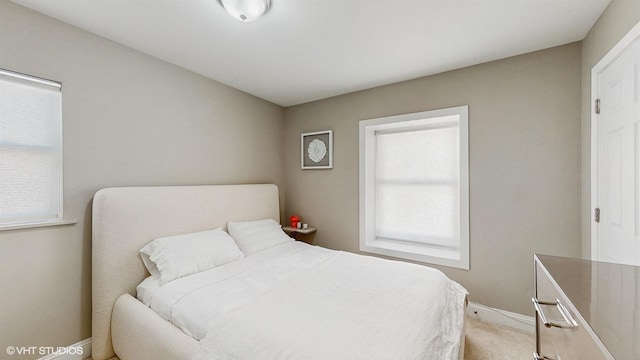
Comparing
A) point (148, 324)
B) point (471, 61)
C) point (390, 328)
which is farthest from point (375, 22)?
point (148, 324)

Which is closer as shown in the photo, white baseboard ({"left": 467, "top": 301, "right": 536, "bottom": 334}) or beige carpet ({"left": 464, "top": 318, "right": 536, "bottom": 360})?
beige carpet ({"left": 464, "top": 318, "right": 536, "bottom": 360})

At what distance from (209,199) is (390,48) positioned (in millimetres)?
2208

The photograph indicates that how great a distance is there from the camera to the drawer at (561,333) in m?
0.64

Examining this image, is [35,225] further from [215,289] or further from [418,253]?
[418,253]

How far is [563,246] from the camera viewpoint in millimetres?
2051

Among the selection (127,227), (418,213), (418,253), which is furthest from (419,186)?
(127,227)

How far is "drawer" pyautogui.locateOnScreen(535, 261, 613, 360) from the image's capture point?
2.08ft

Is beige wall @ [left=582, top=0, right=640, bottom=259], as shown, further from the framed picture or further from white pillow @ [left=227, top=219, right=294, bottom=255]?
white pillow @ [left=227, top=219, right=294, bottom=255]

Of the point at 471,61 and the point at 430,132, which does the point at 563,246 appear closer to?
the point at 430,132

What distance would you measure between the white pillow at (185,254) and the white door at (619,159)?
105 inches

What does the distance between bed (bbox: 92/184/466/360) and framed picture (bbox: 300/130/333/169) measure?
3.92 feet

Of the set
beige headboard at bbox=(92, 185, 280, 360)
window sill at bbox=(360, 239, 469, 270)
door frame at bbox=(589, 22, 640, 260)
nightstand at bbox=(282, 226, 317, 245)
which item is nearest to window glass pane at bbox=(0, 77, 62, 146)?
beige headboard at bbox=(92, 185, 280, 360)

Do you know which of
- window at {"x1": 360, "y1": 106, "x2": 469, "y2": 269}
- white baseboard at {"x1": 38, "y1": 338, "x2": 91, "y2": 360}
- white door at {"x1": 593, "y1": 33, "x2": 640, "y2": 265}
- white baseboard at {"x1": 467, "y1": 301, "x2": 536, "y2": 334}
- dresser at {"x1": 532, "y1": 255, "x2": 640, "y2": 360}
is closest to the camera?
dresser at {"x1": 532, "y1": 255, "x2": 640, "y2": 360}

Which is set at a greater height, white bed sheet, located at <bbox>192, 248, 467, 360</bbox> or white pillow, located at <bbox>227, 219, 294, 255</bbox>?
white pillow, located at <bbox>227, 219, 294, 255</bbox>
